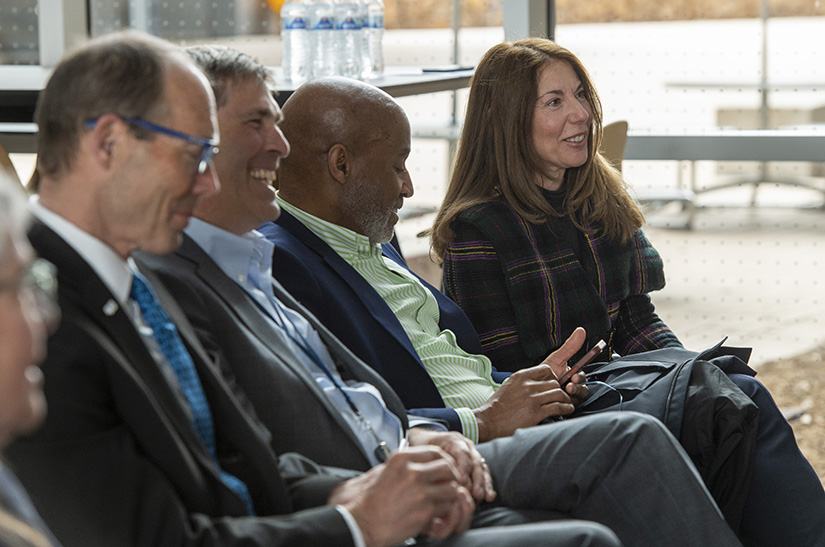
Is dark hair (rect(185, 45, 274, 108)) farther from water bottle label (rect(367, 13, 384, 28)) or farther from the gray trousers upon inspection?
water bottle label (rect(367, 13, 384, 28))

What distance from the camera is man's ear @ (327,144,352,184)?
203 cm

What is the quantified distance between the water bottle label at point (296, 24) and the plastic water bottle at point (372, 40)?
22 cm

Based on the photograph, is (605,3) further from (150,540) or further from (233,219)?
(150,540)

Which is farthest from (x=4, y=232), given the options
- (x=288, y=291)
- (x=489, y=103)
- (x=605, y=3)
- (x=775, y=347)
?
A: (x=775, y=347)

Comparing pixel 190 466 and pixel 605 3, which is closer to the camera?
pixel 190 466

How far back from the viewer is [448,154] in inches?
165

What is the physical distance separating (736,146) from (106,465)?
2.82 metres

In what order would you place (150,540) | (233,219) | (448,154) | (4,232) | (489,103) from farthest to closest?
(448,154), (489,103), (233,219), (150,540), (4,232)

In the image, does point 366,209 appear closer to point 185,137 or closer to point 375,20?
point 185,137

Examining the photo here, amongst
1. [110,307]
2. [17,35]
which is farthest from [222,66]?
[17,35]

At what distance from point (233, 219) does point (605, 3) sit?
2.65m

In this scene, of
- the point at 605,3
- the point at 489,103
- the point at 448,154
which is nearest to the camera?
the point at 489,103

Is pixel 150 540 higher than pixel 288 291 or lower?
lower

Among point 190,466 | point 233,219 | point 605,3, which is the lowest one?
point 190,466
